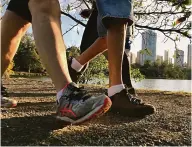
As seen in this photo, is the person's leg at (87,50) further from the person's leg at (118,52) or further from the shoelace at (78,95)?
the shoelace at (78,95)

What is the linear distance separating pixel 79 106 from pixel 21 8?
61cm

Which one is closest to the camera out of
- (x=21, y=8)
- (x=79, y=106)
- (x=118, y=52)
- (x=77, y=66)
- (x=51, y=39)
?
(x=79, y=106)

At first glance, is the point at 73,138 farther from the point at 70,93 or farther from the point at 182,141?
the point at 182,141

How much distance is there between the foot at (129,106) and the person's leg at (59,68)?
38cm

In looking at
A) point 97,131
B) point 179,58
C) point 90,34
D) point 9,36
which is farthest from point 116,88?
point 179,58

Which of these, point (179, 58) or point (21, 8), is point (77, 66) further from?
point (179, 58)

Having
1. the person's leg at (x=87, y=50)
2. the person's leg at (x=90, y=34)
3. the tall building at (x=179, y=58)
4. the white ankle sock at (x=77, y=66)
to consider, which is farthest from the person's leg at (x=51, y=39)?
the tall building at (x=179, y=58)

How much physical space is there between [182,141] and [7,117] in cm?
78

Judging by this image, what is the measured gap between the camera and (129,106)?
149 centimetres

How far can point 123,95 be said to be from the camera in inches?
59.3

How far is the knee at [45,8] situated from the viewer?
1.24m

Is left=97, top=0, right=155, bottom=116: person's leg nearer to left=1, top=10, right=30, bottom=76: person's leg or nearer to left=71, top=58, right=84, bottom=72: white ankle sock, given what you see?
left=1, top=10, right=30, bottom=76: person's leg

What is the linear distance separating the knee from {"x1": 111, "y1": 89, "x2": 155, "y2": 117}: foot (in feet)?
1.71

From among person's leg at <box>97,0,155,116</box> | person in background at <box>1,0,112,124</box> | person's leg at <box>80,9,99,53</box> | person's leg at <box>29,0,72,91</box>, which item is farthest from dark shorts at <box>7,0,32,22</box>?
person's leg at <box>80,9,99,53</box>
